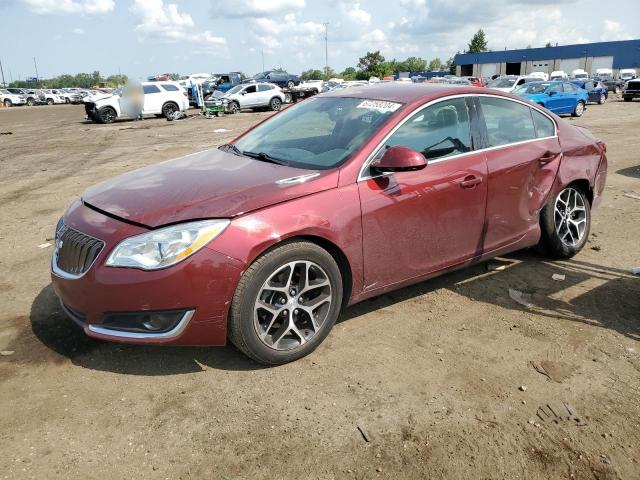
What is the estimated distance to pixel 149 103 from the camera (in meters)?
23.6

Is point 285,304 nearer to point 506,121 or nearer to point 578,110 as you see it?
point 506,121

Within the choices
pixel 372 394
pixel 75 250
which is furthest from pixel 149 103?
pixel 372 394

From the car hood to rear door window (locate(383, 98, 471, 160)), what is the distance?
→ 0.69 m

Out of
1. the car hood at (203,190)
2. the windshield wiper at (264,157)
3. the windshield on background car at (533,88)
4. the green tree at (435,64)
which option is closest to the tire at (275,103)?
the windshield on background car at (533,88)

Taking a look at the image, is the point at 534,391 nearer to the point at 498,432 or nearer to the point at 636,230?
the point at 498,432

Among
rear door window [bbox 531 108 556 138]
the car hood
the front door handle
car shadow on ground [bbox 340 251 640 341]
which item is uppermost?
rear door window [bbox 531 108 556 138]

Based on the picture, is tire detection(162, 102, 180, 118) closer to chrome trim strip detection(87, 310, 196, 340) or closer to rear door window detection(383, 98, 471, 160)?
rear door window detection(383, 98, 471, 160)

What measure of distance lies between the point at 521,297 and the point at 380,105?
190cm

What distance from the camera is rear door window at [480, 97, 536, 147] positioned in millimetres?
4008

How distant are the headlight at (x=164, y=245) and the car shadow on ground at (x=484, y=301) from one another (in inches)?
30.3

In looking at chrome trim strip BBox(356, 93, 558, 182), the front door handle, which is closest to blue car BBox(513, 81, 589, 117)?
chrome trim strip BBox(356, 93, 558, 182)

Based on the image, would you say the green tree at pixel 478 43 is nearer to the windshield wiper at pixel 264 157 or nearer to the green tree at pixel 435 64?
the green tree at pixel 435 64

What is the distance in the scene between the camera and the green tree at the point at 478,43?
353 feet

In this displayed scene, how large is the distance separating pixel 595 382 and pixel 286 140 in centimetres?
263
